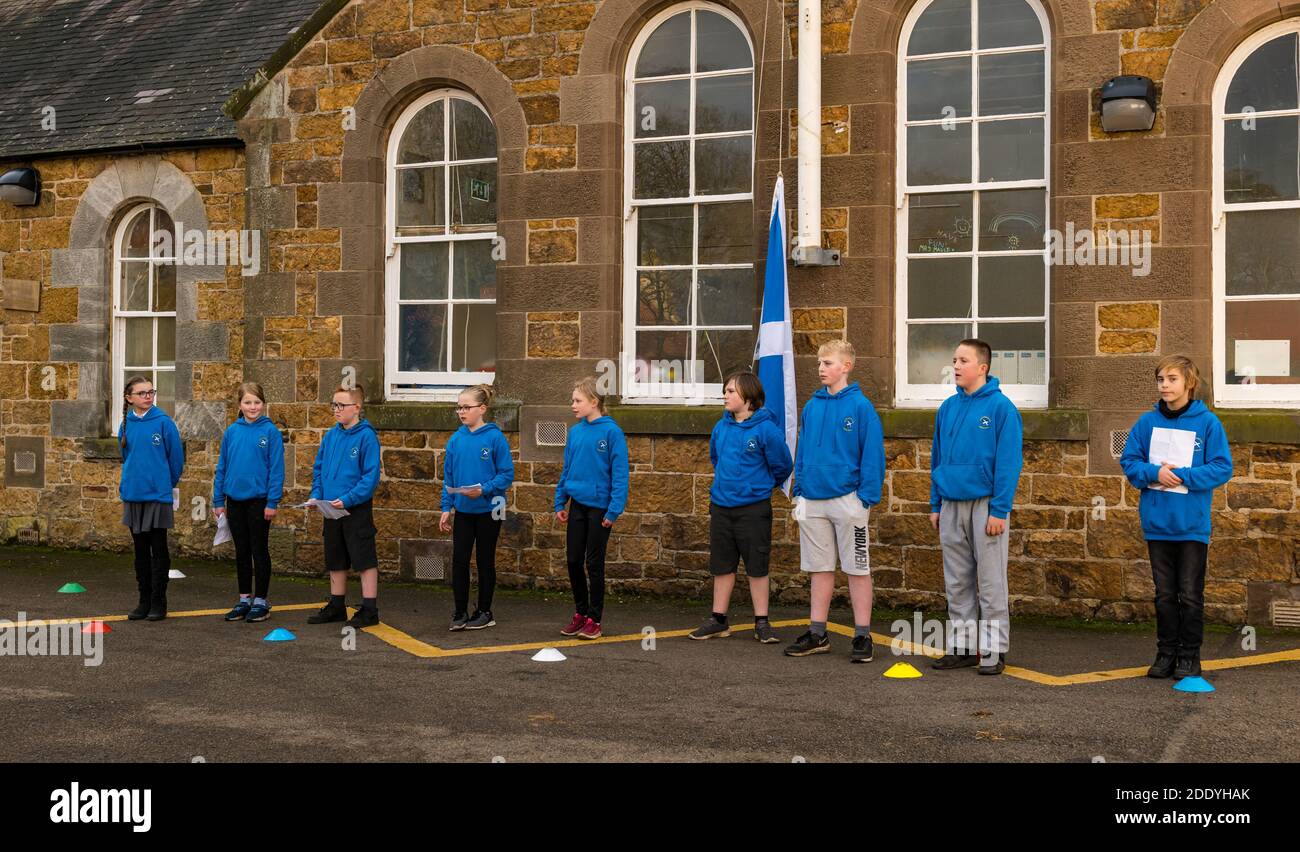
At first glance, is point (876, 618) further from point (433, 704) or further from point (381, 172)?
point (381, 172)

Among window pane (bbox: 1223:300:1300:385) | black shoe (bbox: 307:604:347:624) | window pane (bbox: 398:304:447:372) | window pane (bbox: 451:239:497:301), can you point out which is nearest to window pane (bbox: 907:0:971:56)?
window pane (bbox: 1223:300:1300:385)

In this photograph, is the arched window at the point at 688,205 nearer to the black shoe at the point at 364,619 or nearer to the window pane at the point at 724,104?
the window pane at the point at 724,104

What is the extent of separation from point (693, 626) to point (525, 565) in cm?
214

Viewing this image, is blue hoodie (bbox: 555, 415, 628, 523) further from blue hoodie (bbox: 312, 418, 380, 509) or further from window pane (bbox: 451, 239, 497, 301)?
window pane (bbox: 451, 239, 497, 301)

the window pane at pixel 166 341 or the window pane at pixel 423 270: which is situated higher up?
the window pane at pixel 423 270

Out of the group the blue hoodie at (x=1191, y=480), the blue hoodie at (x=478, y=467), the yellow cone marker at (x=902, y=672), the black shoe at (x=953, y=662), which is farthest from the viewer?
the blue hoodie at (x=478, y=467)

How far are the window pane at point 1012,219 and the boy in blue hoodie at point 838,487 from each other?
86.1 inches

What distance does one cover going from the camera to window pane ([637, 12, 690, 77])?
36.7 feet

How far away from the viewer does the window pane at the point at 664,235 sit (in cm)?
1120

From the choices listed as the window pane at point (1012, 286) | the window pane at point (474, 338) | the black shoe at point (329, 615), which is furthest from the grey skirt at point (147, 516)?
the window pane at point (1012, 286)

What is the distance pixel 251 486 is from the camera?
9.94 metres

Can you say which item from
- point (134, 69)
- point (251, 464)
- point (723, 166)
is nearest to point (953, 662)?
point (723, 166)

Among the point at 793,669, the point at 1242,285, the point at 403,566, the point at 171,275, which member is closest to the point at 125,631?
the point at 403,566

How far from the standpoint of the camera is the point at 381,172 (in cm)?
1224
